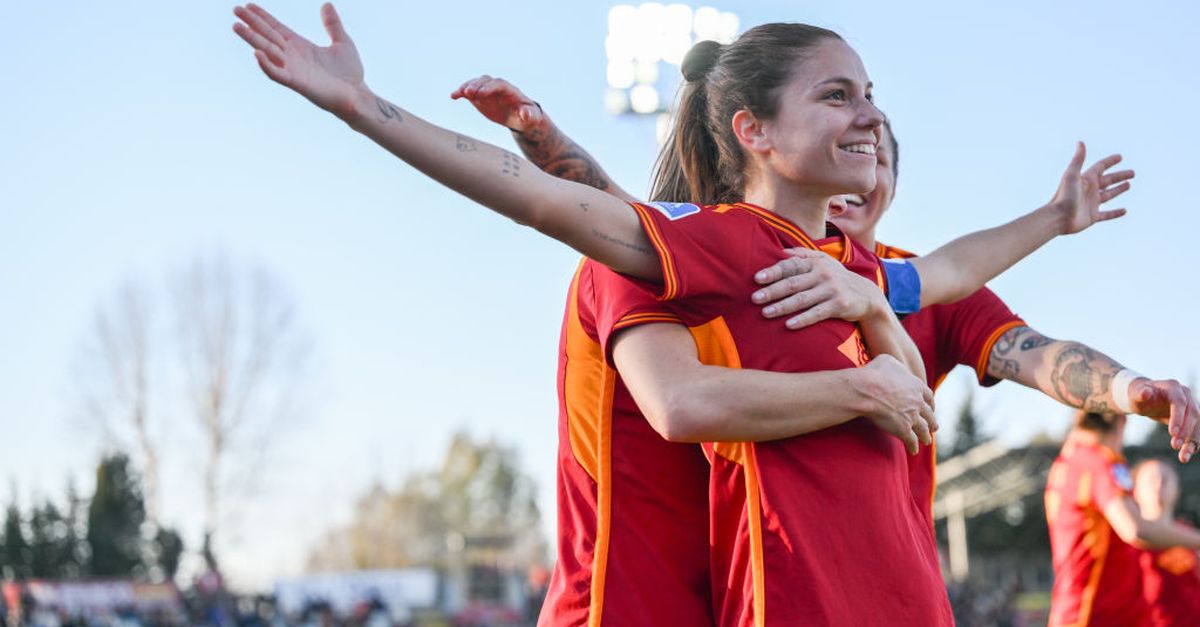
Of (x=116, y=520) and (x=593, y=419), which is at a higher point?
(x=116, y=520)

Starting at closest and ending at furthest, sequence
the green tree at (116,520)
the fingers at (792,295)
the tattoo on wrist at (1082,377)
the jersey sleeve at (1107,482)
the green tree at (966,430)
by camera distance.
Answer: the fingers at (792,295) < the tattoo on wrist at (1082,377) < the jersey sleeve at (1107,482) < the green tree at (116,520) < the green tree at (966,430)

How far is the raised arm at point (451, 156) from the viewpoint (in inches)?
91.3

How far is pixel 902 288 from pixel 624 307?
98cm

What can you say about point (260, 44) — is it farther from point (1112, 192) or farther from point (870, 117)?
point (1112, 192)

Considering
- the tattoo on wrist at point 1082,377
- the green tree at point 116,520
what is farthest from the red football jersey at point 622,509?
the green tree at point 116,520

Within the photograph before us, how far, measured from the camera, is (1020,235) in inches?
146

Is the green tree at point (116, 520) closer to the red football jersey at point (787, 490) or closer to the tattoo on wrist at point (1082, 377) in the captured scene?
the tattoo on wrist at point (1082, 377)

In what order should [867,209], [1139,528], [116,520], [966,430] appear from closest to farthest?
[867,209]
[1139,528]
[116,520]
[966,430]

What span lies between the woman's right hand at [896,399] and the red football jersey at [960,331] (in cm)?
105

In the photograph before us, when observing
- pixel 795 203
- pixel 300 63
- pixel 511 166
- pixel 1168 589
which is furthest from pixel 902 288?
pixel 1168 589

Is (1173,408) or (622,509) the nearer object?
(622,509)

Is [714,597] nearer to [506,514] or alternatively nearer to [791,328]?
[791,328]

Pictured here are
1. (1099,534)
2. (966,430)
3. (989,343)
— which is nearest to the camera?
(989,343)

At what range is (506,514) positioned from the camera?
302ft
